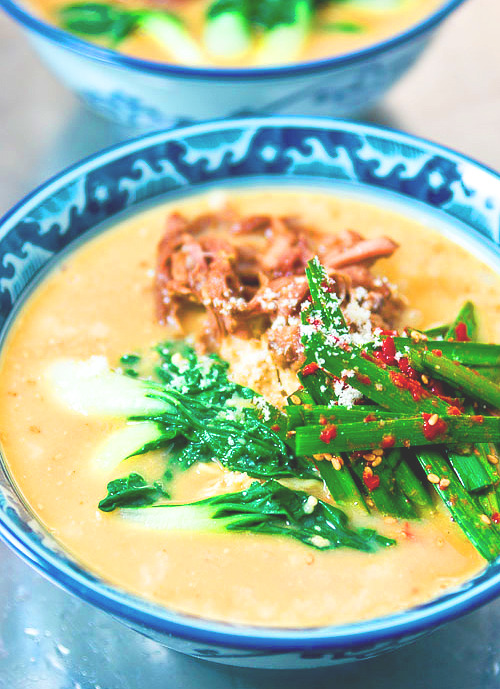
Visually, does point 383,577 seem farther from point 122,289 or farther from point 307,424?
point 122,289

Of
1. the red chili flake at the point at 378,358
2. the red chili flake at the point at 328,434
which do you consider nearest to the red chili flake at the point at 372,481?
the red chili flake at the point at 328,434

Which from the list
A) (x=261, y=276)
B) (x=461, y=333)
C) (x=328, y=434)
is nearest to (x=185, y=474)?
(x=328, y=434)

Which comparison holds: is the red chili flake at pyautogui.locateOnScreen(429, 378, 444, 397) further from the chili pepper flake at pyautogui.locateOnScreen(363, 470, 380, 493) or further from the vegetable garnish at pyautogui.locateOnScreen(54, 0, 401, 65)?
the vegetable garnish at pyautogui.locateOnScreen(54, 0, 401, 65)

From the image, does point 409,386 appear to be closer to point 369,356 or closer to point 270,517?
point 369,356

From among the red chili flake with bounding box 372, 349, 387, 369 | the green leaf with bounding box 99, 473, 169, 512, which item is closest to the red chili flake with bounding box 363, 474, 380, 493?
the red chili flake with bounding box 372, 349, 387, 369

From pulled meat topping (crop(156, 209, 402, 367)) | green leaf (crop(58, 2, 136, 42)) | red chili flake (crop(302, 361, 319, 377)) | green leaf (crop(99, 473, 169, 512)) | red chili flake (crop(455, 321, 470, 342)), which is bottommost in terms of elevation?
green leaf (crop(99, 473, 169, 512))

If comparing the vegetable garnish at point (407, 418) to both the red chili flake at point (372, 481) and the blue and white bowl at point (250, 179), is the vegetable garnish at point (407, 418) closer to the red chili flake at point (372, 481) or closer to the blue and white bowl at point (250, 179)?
the red chili flake at point (372, 481)
